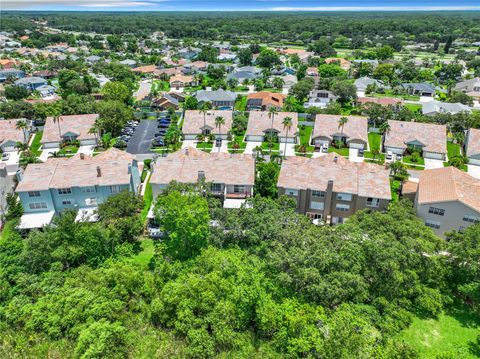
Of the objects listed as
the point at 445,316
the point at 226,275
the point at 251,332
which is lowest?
the point at 445,316

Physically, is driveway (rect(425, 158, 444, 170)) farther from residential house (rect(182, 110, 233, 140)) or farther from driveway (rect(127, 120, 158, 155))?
driveway (rect(127, 120, 158, 155))

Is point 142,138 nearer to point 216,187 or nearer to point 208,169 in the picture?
point 208,169

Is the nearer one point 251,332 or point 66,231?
point 251,332

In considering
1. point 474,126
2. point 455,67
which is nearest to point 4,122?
point 474,126

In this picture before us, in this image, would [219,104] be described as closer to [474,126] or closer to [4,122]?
[4,122]

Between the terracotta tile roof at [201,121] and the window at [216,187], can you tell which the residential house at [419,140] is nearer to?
the terracotta tile roof at [201,121]
